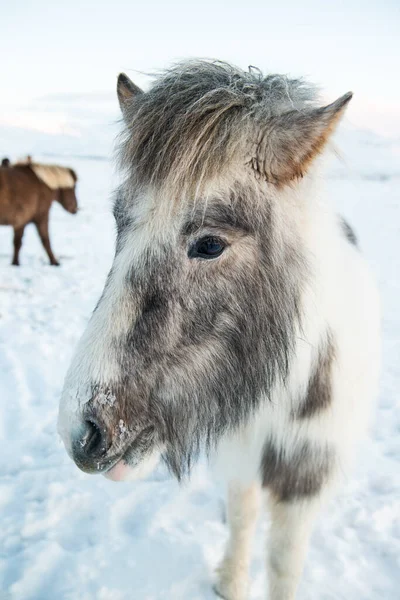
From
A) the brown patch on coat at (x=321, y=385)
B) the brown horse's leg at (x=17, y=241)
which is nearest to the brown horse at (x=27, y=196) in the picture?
the brown horse's leg at (x=17, y=241)

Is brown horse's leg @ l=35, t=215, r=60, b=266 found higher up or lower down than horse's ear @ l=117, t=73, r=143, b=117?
lower down

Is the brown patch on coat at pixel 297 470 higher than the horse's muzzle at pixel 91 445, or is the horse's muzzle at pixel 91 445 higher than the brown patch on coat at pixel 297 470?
the horse's muzzle at pixel 91 445

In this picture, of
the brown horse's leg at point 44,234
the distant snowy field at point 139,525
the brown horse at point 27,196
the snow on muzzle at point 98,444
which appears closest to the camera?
the snow on muzzle at point 98,444

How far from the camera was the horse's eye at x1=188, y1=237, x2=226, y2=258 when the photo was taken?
4.37ft

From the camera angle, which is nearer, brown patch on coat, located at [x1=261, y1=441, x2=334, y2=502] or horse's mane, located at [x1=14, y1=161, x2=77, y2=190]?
brown patch on coat, located at [x1=261, y1=441, x2=334, y2=502]

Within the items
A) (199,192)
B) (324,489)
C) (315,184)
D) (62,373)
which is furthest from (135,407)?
(62,373)

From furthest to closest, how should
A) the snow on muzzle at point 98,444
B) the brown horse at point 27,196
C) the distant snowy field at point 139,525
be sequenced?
1. the brown horse at point 27,196
2. the distant snowy field at point 139,525
3. the snow on muzzle at point 98,444

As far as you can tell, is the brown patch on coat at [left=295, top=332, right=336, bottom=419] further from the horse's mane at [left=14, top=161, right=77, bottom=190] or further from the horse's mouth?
the horse's mane at [left=14, top=161, right=77, bottom=190]

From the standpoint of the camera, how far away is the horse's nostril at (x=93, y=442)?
1280 millimetres

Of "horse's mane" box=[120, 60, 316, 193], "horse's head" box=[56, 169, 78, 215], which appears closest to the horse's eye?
"horse's mane" box=[120, 60, 316, 193]

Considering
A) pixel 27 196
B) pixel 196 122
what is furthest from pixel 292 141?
pixel 27 196

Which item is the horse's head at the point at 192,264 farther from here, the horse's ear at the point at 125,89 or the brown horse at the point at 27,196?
the brown horse at the point at 27,196

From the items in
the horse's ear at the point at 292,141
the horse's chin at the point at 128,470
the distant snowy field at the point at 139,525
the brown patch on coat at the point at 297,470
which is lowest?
the distant snowy field at the point at 139,525

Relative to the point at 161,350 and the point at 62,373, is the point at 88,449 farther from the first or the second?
the point at 62,373
